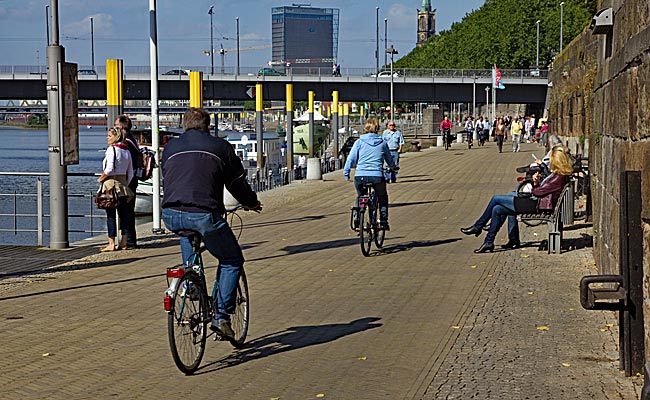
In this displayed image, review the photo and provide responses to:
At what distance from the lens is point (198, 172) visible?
301 inches

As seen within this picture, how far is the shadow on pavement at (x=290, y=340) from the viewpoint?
8055 mm

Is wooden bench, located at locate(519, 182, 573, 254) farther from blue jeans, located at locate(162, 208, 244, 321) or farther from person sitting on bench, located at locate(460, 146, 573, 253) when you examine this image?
blue jeans, located at locate(162, 208, 244, 321)

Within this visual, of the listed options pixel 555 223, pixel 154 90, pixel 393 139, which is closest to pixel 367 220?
pixel 555 223

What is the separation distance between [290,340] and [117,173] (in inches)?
247

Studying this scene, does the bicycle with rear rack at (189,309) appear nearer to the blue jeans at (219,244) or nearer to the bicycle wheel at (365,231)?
the blue jeans at (219,244)

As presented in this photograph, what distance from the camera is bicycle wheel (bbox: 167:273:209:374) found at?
286 inches

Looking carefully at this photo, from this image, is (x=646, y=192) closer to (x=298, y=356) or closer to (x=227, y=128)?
(x=298, y=356)

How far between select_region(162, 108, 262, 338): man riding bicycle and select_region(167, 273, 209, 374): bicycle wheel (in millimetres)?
191

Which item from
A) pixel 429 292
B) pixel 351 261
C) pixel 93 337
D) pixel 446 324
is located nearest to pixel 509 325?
pixel 446 324

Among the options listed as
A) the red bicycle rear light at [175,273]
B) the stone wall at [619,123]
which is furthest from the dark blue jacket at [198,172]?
the stone wall at [619,123]

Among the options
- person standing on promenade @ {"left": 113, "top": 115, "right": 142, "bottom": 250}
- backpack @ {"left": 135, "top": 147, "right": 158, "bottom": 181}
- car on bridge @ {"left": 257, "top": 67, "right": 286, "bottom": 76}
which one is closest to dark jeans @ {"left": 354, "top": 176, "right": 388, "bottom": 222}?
backpack @ {"left": 135, "top": 147, "right": 158, "bottom": 181}

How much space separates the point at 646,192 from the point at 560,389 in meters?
1.42

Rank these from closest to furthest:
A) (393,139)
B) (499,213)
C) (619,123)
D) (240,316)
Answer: (240,316)
(619,123)
(499,213)
(393,139)

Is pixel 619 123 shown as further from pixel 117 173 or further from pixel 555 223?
pixel 117 173
